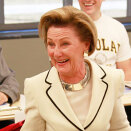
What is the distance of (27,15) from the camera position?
4.45 m

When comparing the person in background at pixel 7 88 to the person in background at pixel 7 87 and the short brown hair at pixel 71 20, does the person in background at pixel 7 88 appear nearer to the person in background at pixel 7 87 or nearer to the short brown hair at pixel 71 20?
the person in background at pixel 7 87

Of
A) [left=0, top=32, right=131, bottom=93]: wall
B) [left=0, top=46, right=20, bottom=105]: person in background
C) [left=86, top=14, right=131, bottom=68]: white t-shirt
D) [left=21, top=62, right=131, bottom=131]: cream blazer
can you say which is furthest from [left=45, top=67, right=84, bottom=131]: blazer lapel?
[left=0, top=32, right=131, bottom=93]: wall

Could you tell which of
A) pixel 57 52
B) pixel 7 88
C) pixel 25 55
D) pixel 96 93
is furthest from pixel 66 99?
pixel 25 55

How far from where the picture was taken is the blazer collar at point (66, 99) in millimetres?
1579

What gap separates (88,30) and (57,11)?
164 mm

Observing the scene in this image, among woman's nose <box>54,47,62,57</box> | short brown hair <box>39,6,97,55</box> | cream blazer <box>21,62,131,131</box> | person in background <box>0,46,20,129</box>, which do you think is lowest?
person in background <box>0,46,20,129</box>

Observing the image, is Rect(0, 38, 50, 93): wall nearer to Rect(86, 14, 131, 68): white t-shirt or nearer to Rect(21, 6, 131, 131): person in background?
Rect(86, 14, 131, 68): white t-shirt

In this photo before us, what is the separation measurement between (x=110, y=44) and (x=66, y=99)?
1.55m

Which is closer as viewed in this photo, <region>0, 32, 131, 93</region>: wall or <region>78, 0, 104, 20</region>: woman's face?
<region>78, 0, 104, 20</region>: woman's face

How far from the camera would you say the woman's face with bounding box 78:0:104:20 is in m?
3.08

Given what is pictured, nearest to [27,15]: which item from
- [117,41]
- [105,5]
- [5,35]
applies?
[5,35]

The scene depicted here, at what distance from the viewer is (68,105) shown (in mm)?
1587

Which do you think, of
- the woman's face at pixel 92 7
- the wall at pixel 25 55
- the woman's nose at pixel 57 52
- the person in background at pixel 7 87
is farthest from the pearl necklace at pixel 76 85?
the wall at pixel 25 55

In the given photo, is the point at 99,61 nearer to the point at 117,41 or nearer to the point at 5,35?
the point at 117,41
